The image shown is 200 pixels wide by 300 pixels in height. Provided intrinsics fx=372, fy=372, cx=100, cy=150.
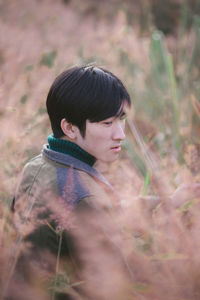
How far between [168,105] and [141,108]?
422mm

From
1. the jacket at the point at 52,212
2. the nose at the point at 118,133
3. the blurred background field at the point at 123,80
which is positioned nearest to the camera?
the jacket at the point at 52,212

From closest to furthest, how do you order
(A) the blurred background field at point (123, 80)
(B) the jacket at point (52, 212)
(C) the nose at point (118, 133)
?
(B) the jacket at point (52, 212) → (C) the nose at point (118, 133) → (A) the blurred background field at point (123, 80)

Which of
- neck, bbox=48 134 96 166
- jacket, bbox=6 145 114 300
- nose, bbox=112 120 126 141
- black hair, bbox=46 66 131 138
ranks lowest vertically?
jacket, bbox=6 145 114 300

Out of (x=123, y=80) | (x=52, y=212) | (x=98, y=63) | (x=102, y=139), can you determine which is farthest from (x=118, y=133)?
(x=123, y=80)

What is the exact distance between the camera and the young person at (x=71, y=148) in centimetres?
69

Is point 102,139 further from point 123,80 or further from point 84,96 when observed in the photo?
point 123,80

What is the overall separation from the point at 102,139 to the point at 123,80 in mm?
1084

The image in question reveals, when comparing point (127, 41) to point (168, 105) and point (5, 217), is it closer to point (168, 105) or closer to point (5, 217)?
point (168, 105)

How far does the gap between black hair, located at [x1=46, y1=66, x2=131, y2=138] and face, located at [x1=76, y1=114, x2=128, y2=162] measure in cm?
1

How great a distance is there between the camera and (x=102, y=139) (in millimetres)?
742

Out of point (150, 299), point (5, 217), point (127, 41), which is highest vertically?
point (127, 41)

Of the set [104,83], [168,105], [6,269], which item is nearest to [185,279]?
[6,269]

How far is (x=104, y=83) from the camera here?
2.52 ft

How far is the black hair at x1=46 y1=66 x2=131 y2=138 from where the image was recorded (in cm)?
75
